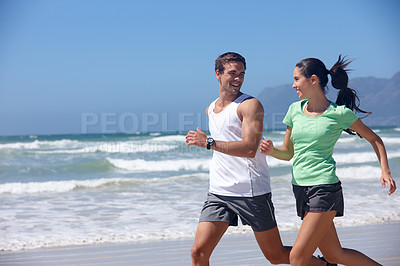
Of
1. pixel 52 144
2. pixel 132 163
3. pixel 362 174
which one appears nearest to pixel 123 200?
pixel 362 174

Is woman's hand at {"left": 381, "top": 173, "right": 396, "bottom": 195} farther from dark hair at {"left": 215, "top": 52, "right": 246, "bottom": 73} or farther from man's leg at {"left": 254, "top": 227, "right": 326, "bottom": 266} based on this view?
dark hair at {"left": 215, "top": 52, "right": 246, "bottom": 73}

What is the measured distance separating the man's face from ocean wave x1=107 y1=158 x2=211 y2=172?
47.4 feet

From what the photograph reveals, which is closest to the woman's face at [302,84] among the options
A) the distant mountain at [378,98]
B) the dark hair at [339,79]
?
the dark hair at [339,79]

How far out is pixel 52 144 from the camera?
34.3 m

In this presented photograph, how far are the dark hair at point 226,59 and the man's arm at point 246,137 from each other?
0.30m

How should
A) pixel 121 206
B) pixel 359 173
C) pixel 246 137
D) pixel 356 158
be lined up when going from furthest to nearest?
pixel 356 158 → pixel 359 173 → pixel 121 206 → pixel 246 137

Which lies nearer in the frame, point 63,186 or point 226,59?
point 226,59

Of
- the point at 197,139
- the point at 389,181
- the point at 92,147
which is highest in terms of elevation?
the point at 197,139

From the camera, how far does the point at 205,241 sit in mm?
2881

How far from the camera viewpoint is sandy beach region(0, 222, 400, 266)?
4668mm

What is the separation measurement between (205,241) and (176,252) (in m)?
2.31

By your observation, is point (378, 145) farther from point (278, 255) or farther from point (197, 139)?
point (197, 139)

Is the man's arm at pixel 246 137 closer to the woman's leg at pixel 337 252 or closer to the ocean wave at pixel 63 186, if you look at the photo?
the woman's leg at pixel 337 252

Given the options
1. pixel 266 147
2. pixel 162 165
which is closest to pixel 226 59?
pixel 266 147
